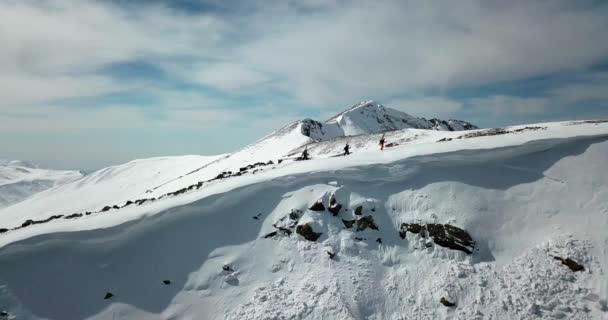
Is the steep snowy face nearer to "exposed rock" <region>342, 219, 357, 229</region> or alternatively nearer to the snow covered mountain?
the snow covered mountain

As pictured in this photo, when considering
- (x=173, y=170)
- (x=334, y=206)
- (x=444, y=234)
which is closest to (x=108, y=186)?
(x=173, y=170)

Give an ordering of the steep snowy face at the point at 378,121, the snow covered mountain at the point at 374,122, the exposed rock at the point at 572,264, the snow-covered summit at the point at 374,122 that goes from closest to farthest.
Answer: the exposed rock at the point at 572,264
the snow-covered summit at the point at 374,122
the snow covered mountain at the point at 374,122
the steep snowy face at the point at 378,121

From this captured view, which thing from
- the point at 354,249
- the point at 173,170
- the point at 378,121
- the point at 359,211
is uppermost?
the point at 378,121

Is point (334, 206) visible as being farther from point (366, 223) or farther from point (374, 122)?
point (374, 122)

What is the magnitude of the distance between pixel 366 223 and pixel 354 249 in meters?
1.54

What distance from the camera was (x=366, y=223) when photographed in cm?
1416

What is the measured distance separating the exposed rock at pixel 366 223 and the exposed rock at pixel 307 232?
6.10ft

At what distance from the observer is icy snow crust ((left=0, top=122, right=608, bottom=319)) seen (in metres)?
11.0

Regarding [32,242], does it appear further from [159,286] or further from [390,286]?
[390,286]

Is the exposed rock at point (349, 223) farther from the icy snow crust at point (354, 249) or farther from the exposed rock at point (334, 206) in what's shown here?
the exposed rock at point (334, 206)

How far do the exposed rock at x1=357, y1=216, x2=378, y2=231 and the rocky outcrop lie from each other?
1158 mm

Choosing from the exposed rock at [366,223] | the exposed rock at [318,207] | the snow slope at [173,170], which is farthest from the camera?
the snow slope at [173,170]

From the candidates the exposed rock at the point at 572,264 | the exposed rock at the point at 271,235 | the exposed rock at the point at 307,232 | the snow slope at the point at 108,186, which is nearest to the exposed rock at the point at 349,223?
the exposed rock at the point at 307,232

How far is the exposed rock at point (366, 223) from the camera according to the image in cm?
1402
